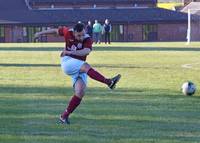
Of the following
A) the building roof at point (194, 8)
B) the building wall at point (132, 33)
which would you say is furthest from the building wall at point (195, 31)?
the building roof at point (194, 8)

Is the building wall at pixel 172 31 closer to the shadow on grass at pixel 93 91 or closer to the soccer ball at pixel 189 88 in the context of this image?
the shadow on grass at pixel 93 91

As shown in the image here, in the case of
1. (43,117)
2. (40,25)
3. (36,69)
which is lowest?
(40,25)

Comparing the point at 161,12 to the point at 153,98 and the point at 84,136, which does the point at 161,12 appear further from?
the point at 84,136

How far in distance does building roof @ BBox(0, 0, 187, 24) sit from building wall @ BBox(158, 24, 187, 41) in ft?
2.98

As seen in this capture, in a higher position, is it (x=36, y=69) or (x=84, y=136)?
(x=84, y=136)

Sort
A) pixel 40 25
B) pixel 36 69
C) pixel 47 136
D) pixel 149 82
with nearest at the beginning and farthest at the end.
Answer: pixel 47 136 → pixel 149 82 → pixel 36 69 → pixel 40 25

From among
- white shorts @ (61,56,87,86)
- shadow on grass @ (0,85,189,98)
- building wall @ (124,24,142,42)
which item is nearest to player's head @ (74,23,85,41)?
white shorts @ (61,56,87,86)

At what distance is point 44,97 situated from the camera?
59.9 ft

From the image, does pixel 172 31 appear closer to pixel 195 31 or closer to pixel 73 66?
pixel 195 31

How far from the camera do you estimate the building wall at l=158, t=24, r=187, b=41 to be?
92.6 m

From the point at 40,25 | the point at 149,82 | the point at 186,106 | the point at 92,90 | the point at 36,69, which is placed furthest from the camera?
the point at 40,25

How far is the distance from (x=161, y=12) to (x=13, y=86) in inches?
2911

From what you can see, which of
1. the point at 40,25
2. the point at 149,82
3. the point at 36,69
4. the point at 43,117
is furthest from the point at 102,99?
the point at 40,25

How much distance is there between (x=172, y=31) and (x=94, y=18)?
34.1 feet
